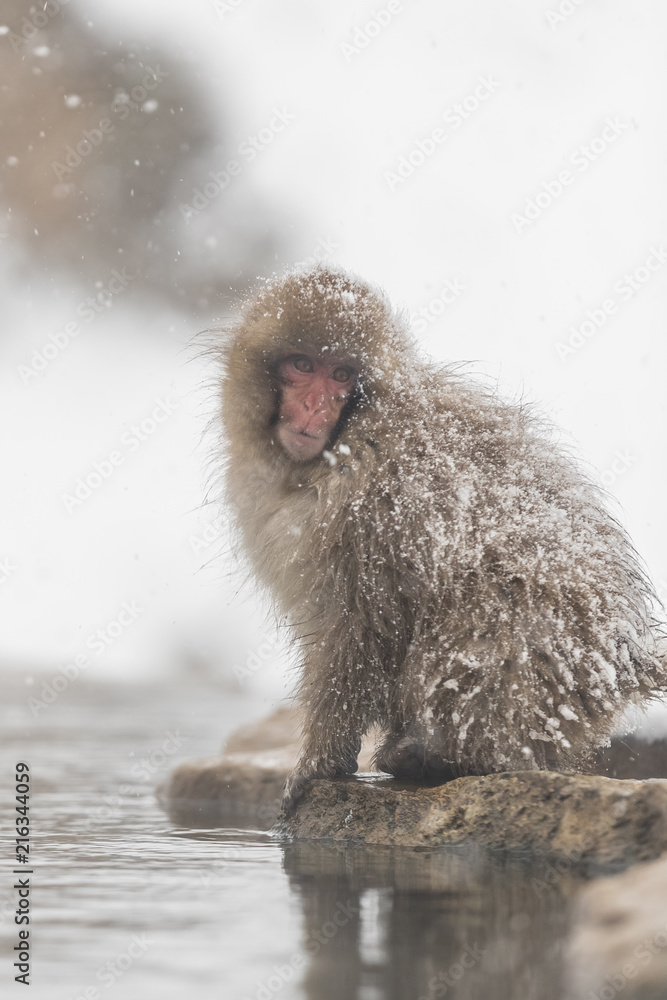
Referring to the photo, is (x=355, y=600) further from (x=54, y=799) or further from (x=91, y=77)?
(x=91, y=77)

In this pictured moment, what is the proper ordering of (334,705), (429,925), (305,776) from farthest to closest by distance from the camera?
1. (305,776)
2. (334,705)
3. (429,925)

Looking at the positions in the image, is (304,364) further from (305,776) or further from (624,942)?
(624,942)

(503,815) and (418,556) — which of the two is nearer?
(503,815)

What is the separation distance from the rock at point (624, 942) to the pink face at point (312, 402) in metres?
1.75

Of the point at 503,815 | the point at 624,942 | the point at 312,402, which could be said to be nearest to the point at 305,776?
the point at 503,815

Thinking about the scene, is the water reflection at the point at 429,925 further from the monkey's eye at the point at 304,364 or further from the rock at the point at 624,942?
the monkey's eye at the point at 304,364

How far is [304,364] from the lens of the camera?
3348mm

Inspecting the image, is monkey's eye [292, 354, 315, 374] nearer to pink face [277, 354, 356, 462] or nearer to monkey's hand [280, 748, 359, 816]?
pink face [277, 354, 356, 462]

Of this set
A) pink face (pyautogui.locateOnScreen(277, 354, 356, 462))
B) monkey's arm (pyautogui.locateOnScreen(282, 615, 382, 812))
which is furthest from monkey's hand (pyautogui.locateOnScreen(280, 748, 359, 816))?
pink face (pyautogui.locateOnScreen(277, 354, 356, 462))

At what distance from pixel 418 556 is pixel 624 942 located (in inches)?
60.4

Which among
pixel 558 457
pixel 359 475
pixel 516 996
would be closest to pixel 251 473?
pixel 359 475

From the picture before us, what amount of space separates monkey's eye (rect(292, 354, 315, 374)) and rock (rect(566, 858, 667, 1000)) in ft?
6.37

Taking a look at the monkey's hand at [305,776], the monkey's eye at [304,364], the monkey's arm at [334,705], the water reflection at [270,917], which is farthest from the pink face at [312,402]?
the water reflection at [270,917]

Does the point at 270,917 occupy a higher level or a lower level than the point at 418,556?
lower
